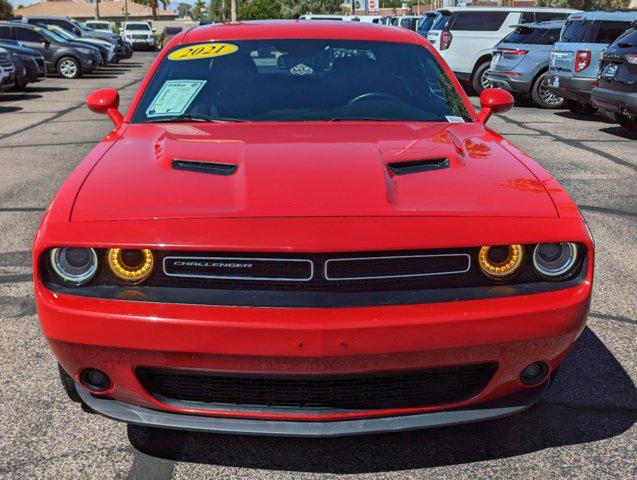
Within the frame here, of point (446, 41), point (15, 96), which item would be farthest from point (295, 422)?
point (15, 96)

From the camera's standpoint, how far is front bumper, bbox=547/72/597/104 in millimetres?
12555

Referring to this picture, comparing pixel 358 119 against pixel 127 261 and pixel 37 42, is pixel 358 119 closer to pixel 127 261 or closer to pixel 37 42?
pixel 127 261

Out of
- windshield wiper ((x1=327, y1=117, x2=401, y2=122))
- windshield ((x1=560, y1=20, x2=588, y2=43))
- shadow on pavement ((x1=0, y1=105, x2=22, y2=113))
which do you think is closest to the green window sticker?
windshield wiper ((x1=327, y1=117, x2=401, y2=122))

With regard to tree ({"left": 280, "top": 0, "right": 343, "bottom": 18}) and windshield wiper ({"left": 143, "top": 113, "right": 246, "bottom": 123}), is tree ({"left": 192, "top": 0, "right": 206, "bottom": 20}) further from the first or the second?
windshield wiper ({"left": 143, "top": 113, "right": 246, "bottom": 123})

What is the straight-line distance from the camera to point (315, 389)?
247cm

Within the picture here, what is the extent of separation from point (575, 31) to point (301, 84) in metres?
10.7

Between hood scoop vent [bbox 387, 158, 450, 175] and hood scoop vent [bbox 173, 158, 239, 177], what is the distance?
0.60 meters

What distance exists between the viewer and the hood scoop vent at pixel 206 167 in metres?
2.78

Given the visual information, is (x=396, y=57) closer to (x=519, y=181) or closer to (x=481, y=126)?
(x=481, y=126)

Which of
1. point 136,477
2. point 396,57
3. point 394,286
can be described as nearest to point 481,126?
point 396,57

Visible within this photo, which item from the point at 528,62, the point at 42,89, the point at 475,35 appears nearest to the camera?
the point at 528,62

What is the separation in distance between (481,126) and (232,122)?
47.2 inches

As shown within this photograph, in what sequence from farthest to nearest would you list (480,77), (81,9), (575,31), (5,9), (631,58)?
1. (81,9)
2. (5,9)
3. (480,77)
4. (575,31)
5. (631,58)

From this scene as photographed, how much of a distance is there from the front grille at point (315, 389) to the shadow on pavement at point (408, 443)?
34 centimetres
